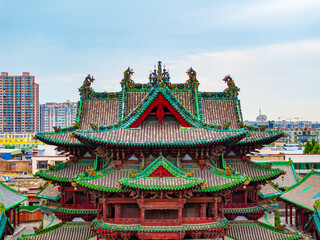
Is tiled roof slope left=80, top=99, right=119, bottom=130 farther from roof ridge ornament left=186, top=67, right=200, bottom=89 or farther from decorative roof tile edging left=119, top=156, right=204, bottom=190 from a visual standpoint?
decorative roof tile edging left=119, top=156, right=204, bottom=190

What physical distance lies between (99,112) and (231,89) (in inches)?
423

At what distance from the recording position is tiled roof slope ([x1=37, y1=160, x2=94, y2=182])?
2845 centimetres

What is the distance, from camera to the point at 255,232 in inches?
1117

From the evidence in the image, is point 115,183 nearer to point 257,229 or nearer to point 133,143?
point 133,143

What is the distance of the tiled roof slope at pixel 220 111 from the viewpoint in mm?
30844

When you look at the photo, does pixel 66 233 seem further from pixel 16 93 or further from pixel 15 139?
pixel 16 93

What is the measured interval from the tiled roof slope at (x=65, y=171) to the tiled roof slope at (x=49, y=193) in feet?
9.79

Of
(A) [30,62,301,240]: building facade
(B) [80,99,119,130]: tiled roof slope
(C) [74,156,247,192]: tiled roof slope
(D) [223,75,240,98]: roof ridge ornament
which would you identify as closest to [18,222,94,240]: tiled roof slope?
(A) [30,62,301,240]: building facade

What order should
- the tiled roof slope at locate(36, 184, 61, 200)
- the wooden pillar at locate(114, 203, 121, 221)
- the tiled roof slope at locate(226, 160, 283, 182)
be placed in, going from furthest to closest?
the tiled roof slope at locate(36, 184, 61, 200) → the tiled roof slope at locate(226, 160, 283, 182) → the wooden pillar at locate(114, 203, 121, 221)

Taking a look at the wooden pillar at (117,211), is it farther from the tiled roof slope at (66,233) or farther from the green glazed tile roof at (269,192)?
the green glazed tile roof at (269,192)

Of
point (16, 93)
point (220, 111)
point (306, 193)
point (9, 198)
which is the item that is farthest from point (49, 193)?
point (16, 93)

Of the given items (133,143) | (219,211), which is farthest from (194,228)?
(133,143)

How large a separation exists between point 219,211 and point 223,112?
8598mm

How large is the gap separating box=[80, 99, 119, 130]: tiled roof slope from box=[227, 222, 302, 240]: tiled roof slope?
39.6 ft
